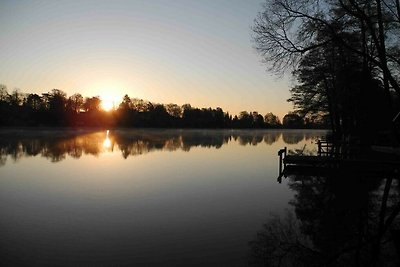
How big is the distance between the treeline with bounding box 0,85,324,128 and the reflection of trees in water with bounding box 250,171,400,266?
248 ft

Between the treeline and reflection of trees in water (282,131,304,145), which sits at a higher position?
the treeline

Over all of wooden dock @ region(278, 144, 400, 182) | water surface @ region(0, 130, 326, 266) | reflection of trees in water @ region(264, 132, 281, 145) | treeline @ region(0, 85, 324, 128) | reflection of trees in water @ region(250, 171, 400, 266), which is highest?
treeline @ region(0, 85, 324, 128)

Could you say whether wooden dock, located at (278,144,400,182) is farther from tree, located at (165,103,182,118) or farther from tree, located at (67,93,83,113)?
tree, located at (165,103,182,118)

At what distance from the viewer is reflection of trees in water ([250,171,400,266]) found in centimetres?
861

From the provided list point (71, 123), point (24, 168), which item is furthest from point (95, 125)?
point (24, 168)

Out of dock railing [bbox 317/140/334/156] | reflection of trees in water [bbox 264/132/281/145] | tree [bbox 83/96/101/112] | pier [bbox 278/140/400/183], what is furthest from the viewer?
tree [bbox 83/96/101/112]

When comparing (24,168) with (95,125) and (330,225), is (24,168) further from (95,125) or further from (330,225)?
(95,125)

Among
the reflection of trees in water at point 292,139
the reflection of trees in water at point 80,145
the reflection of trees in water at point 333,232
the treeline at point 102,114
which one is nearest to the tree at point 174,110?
the treeline at point 102,114

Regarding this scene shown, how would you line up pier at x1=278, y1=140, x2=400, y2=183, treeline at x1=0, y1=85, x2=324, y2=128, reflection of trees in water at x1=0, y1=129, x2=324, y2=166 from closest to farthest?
pier at x1=278, y1=140, x2=400, y2=183
reflection of trees in water at x1=0, y1=129, x2=324, y2=166
treeline at x1=0, y1=85, x2=324, y2=128

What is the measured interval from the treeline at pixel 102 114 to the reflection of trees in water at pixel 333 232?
248 feet

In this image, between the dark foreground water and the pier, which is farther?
the pier

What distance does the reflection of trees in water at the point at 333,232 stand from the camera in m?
8.61

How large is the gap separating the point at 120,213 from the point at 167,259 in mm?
4512

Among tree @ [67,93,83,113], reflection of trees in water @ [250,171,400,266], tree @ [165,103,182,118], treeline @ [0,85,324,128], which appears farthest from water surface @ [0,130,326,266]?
tree @ [165,103,182,118]
